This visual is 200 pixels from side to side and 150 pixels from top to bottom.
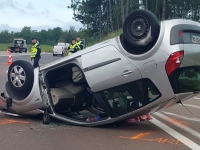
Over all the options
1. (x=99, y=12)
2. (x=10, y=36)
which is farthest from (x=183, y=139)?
(x=10, y=36)

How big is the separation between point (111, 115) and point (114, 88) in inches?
19.5

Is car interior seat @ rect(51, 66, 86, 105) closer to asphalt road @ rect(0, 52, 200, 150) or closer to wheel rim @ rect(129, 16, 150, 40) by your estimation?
asphalt road @ rect(0, 52, 200, 150)

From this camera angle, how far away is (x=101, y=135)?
7.32 meters

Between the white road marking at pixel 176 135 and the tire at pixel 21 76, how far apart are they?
8.10 ft

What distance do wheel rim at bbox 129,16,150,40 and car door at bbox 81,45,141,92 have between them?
15.6 inches

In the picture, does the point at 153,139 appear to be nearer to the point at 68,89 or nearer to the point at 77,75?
the point at 77,75

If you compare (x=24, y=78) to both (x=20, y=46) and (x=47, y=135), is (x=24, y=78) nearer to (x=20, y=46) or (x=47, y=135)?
(x=47, y=135)

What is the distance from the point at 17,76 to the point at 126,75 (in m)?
2.29

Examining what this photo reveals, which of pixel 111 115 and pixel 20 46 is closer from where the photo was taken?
pixel 111 115

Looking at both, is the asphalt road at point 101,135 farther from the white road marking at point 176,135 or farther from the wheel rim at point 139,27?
the wheel rim at point 139,27

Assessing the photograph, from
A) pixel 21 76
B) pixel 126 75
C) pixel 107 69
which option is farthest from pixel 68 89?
pixel 126 75

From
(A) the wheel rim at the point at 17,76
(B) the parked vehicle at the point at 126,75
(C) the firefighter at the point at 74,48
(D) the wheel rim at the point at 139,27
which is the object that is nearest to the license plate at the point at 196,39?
(B) the parked vehicle at the point at 126,75

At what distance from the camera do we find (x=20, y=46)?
6694cm

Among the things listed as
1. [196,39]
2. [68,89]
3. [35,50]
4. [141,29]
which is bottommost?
[68,89]
